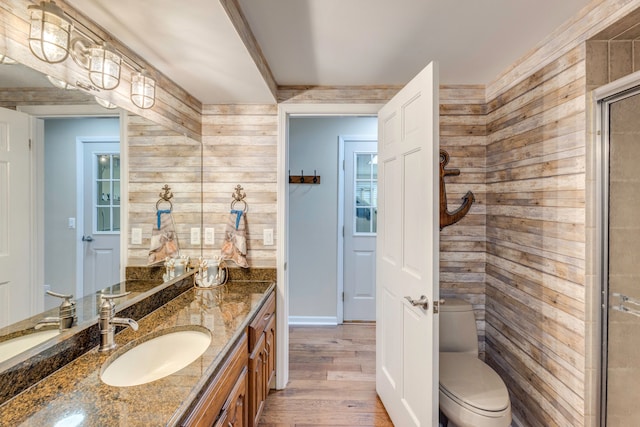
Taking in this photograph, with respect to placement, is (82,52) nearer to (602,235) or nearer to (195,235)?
(195,235)

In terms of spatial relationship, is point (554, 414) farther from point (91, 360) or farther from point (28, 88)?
point (28, 88)

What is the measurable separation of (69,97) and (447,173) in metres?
2.13

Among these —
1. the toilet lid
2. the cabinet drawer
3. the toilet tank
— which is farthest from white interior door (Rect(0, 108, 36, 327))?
the toilet tank

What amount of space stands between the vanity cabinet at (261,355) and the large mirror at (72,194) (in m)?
0.73

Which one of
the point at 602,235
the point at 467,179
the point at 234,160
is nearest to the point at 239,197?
the point at 234,160

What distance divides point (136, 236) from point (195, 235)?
1.94ft

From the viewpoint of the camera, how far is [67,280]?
1146mm

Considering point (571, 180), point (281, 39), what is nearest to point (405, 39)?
point (281, 39)

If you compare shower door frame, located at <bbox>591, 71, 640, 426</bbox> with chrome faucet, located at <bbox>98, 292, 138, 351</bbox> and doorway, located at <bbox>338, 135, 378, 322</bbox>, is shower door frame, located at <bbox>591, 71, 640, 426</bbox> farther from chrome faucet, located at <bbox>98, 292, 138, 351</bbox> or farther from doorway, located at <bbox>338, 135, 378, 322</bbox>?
doorway, located at <bbox>338, 135, 378, 322</bbox>

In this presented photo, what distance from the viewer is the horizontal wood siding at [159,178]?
1599 mm

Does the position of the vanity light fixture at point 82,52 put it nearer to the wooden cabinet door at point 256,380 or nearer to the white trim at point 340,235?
the wooden cabinet door at point 256,380

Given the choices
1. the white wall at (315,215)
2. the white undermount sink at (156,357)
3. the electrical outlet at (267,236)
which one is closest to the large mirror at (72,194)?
the white undermount sink at (156,357)

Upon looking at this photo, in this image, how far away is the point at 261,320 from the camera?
183cm

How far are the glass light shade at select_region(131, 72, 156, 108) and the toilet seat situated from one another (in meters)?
2.11
